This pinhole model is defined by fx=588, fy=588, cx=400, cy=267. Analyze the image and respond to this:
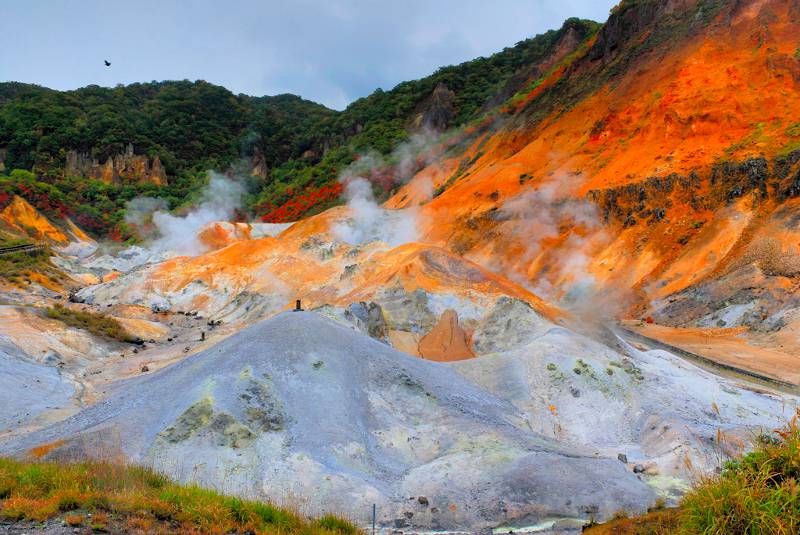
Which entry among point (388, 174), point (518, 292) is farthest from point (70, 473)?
point (388, 174)

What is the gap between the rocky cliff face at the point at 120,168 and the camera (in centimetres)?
9150

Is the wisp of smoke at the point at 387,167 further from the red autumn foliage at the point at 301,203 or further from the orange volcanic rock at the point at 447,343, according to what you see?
the orange volcanic rock at the point at 447,343

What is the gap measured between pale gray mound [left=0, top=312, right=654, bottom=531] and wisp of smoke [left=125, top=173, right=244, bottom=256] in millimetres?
45063

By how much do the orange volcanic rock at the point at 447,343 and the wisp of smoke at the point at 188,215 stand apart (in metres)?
39.1

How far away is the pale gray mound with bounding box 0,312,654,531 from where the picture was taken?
1030cm

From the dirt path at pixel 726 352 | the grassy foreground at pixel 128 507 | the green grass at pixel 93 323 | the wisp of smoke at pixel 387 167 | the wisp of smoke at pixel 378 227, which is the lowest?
the dirt path at pixel 726 352

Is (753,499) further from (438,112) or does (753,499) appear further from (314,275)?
(438,112)

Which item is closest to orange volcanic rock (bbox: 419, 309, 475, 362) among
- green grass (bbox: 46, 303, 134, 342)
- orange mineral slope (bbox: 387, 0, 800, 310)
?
green grass (bbox: 46, 303, 134, 342)

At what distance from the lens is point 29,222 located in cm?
6228

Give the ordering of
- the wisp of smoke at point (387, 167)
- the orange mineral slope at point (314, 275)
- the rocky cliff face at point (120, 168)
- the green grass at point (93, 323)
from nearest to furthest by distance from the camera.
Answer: the green grass at point (93, 323), the orange mineral slope at point (314, 275), the wisp of smoke at point (387, 167), the rocky cliff face at point (120, 168)

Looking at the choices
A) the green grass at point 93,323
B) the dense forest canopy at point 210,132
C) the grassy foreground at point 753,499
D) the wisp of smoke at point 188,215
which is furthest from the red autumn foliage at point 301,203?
the grassy foreground at point 753,499

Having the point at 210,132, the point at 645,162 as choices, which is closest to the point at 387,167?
the point at 645,162

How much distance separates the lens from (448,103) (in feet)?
280

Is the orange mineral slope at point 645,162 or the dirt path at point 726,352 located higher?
the orange mineral slope at point 645,162
